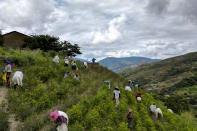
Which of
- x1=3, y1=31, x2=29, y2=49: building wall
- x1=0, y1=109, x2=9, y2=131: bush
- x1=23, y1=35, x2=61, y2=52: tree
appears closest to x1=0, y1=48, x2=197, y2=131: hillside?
x1=0, y1=109, x2=9, y2=131: bush

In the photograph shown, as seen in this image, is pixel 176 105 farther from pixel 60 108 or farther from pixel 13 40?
pixel 13 40

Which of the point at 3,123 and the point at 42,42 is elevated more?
the point at 42,42

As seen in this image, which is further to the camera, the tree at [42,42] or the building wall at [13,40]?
the building wall at [13,40]

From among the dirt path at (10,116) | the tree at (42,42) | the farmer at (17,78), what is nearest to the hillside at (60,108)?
the dirt path at (10,116)

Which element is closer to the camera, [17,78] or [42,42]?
[17,78]

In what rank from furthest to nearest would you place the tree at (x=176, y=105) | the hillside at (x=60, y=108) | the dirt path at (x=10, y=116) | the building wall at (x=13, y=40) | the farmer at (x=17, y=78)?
the tree at (x=176, y=105)
the building wall at (x=13, y=40)
the farmer at (x=17, y=78)
the hillside at (x=60, y=108)
the dirt path at (x=10, y=116)

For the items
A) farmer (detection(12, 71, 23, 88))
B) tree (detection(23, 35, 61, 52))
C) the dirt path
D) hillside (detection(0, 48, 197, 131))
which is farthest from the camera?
tree (detection(23, 35, 61, 52))

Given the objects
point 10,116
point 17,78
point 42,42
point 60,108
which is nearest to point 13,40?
point 42,42

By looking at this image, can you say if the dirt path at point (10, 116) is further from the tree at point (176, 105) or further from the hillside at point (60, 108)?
the tree at point (176, 105)

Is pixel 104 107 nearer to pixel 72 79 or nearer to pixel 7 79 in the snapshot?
pixel 72 79

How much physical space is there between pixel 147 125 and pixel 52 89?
6476 mm

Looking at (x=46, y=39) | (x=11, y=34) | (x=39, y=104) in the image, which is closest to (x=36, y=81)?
(x=39, y=104)

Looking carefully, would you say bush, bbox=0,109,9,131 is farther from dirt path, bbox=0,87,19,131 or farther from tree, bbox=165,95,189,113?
tree, bbox=165,95,189,113

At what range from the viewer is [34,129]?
17.9ft
